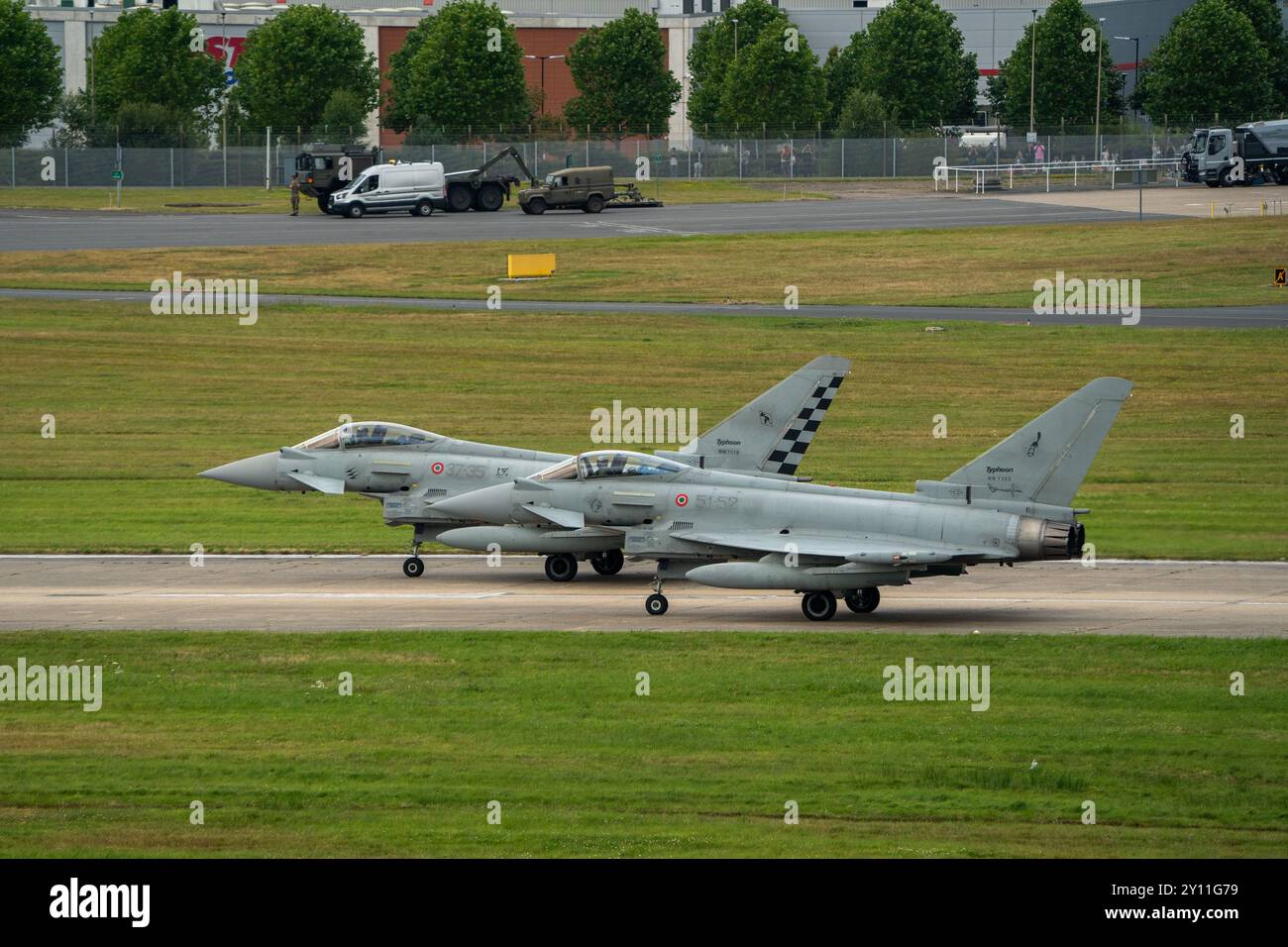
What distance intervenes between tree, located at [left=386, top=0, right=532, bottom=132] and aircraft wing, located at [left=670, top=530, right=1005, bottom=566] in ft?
323

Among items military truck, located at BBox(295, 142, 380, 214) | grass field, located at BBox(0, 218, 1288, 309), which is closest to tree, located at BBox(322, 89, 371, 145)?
military truck, located at BBox(295, 142, 380, 214)

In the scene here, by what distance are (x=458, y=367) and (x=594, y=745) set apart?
122 ft

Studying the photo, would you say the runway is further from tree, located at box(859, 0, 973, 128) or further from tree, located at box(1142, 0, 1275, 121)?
tree, located at box(859, 0, 973, 128)

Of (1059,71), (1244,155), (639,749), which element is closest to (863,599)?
(639,749)

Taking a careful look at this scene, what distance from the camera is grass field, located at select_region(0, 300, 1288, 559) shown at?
37.2 meters

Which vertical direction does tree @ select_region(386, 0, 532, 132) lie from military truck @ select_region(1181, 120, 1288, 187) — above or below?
above

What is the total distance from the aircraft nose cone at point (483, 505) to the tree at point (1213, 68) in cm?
10360

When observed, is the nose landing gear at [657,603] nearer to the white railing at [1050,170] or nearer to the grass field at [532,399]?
the grass field at [532,399]

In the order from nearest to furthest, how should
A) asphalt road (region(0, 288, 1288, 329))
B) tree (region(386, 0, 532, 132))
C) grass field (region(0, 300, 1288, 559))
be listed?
1. grass field (region(0, 300, 1288, 559))
2. asphalt road (region(0, 288, 1288, 329))
3. tree (region(386, 0, 532, 132))

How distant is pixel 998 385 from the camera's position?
52.2m

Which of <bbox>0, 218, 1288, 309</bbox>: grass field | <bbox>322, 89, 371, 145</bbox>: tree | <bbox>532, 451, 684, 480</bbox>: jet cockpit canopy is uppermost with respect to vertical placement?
<bbox>322, 89, 371, 145</bbox>: tree

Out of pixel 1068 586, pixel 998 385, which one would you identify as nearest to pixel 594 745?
pixel 1068 586

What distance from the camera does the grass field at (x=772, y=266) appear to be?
68312mm

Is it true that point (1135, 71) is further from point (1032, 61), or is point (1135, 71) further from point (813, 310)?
point (813, 310)
